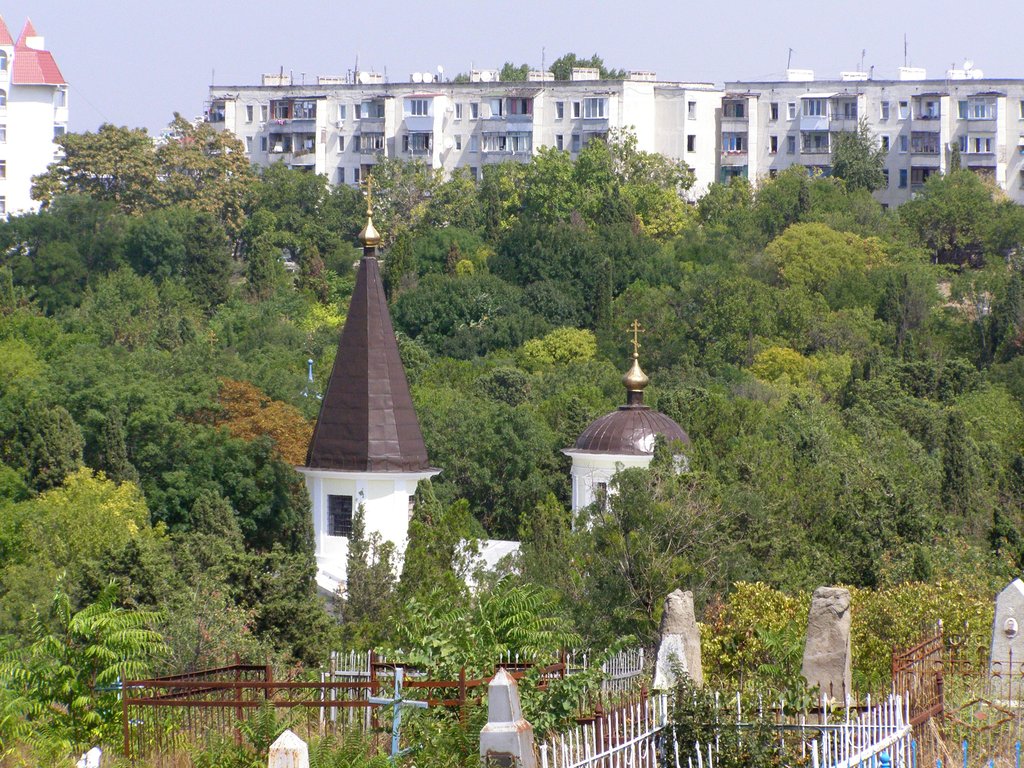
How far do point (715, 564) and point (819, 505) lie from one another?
13.7ft

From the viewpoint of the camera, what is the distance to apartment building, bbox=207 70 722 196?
3327 inches

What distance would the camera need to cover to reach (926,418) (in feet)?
Answer: 162

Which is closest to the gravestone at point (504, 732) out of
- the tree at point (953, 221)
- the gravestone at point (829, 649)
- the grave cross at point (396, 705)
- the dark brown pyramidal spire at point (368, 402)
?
the grave cross at point (396, 705)

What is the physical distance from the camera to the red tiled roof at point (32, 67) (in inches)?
3506

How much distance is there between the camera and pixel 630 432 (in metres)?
36.0

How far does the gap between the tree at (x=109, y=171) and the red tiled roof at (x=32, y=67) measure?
35.8 ft

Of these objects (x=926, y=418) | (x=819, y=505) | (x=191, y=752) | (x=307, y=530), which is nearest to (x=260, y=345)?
(x=926, y=418)

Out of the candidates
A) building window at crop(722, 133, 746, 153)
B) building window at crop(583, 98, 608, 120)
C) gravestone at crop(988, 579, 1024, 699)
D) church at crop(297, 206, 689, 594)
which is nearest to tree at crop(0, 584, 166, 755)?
gravestone at crop(988, 579, 1024, 699)

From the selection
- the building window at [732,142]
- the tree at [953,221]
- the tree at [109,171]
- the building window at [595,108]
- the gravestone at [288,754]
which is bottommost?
the gravestone at [288,754]

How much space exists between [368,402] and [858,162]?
160 feet

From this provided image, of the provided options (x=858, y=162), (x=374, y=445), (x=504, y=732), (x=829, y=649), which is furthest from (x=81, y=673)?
(x=858, y=162)

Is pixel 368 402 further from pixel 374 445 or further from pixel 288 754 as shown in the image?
pixel 288 754

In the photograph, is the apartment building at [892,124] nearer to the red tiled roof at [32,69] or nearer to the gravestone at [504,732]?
the red tiled roof at [32,69]

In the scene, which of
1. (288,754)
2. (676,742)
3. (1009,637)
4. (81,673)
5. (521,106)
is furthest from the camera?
(521,106)
